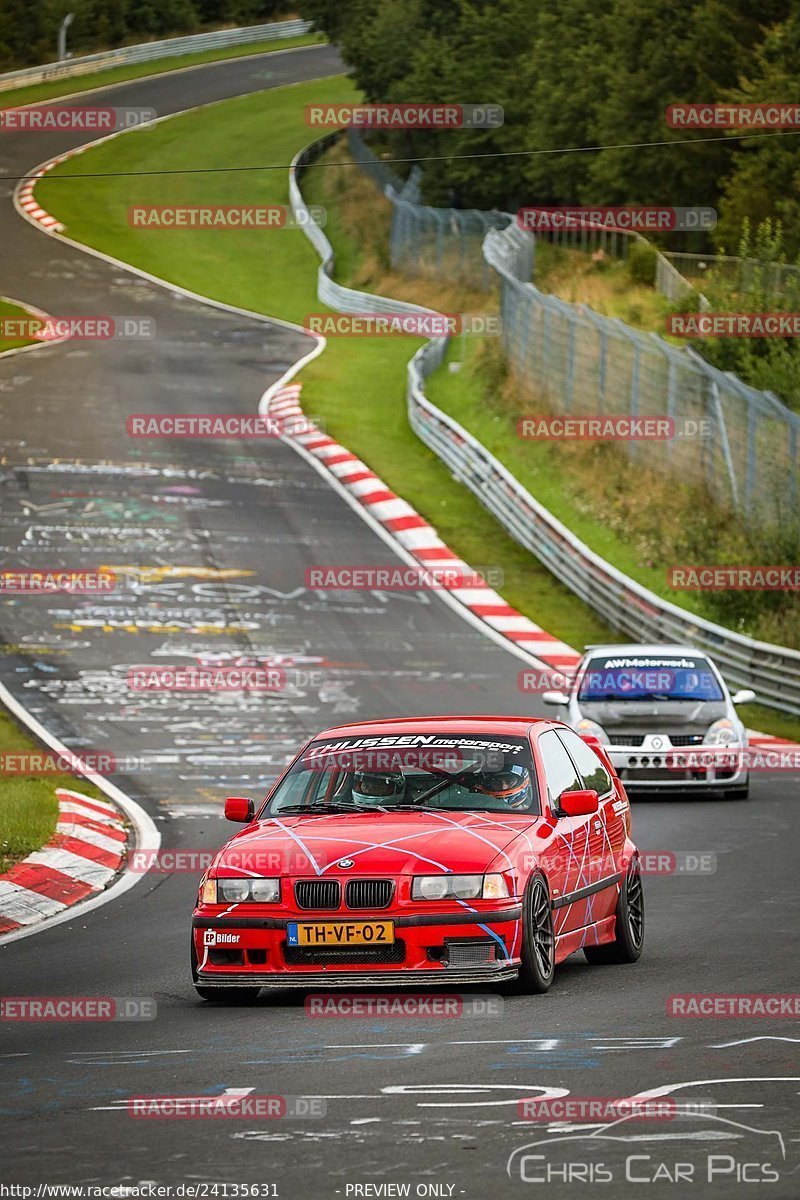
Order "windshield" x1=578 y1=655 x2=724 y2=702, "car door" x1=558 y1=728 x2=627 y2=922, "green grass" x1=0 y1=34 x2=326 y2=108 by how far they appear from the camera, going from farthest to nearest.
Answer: "green grass" x1=0 y1=34 x2=326 y2=108
"windshield" x1=578 y1=655 x2=724 y2=702
"car door" x1=558 y1=728 x2=627 y2=922

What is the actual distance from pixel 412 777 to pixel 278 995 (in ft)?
4.18

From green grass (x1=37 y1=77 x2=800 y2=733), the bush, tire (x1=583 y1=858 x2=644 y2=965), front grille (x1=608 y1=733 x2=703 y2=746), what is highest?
tire (x1=583 y1=858 x2=644 y2=965)

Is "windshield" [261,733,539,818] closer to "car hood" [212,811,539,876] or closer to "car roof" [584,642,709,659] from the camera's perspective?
"car hood" [212,811,539,876]

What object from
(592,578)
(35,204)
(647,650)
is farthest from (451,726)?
(35,204)

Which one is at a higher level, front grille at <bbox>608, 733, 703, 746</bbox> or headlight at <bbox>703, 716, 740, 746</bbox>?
headlight at <bbox>703, 716, 740, 746</bbox>

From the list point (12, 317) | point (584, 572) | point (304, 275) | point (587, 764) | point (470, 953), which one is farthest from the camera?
point (304, 275)

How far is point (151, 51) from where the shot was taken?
9875 centimetres

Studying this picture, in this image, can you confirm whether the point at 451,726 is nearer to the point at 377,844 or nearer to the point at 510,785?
the point at 510,785

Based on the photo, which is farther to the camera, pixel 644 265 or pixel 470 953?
pixel 644 265

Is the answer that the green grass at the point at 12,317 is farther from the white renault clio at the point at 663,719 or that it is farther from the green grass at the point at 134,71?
the green grass at the point at 134,71

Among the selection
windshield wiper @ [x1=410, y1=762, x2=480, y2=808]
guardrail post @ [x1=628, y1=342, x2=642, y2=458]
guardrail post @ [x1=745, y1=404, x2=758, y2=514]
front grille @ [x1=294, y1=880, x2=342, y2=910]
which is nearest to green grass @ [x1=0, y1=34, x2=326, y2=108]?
guardrail post @ [x1=628, y1=342, x2=642, y2=458]

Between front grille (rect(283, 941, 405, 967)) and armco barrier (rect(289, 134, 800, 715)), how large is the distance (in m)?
15.6

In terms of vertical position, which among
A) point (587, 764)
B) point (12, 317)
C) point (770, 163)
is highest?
point (587, 764)

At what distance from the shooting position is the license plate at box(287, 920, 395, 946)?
938cm
